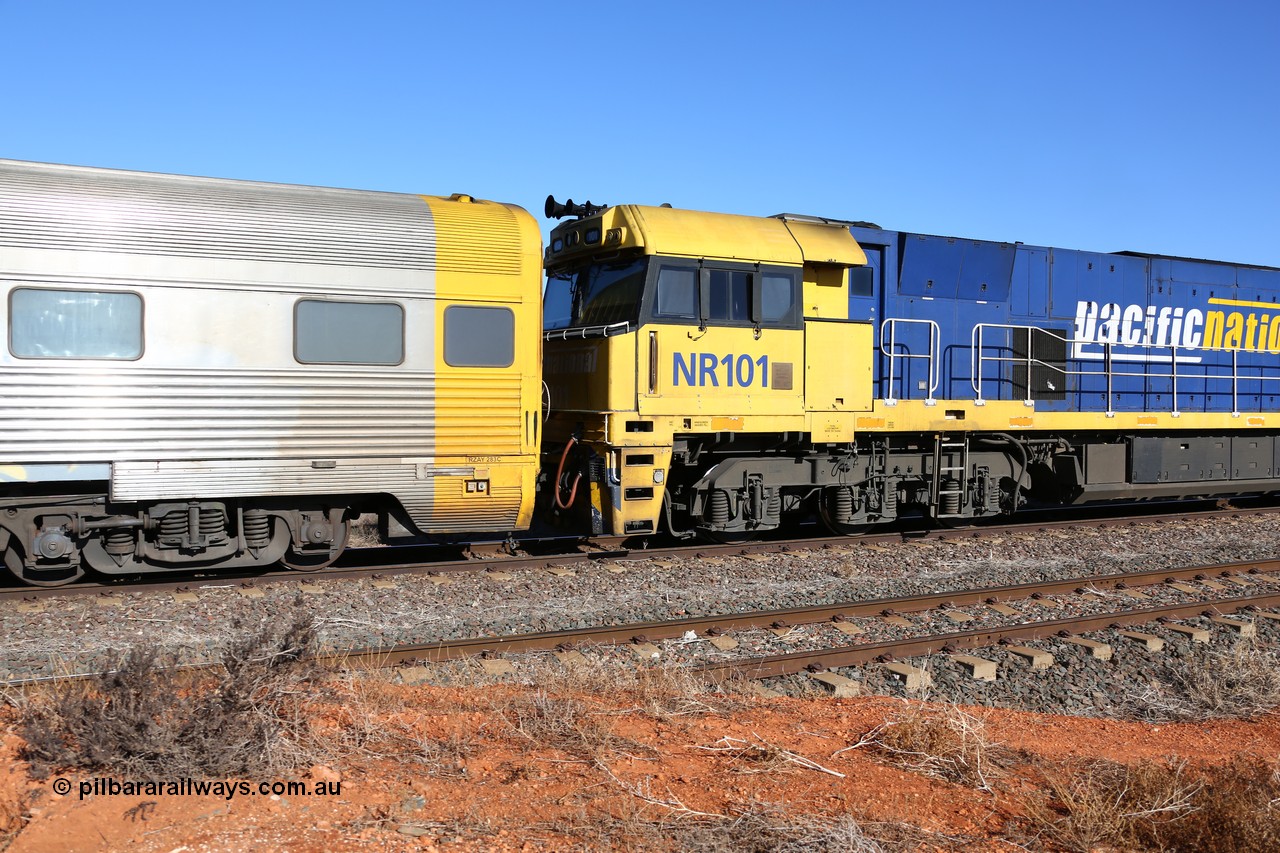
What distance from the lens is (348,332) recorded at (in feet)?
28.6

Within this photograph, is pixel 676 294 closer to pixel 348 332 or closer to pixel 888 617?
A: pixel 348 332

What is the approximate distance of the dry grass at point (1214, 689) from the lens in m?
6.23

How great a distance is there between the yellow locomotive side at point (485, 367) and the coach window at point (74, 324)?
2.56m

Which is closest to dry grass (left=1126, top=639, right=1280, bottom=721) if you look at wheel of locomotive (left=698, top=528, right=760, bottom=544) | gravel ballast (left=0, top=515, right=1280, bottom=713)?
gravel ballast (left=0, top=515, right=1280, bottom=713)

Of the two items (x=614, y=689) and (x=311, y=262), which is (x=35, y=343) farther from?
(x=614, y=689)

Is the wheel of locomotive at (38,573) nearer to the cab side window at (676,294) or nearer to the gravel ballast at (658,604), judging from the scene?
the gravel ballast at (658,604)

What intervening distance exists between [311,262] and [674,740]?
18.6ft

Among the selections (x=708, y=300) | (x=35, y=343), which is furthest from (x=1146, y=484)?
(x=35, y=343)

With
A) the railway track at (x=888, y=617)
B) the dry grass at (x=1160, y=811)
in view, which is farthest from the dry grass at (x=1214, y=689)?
the dry grass at (x=1160, y=811)

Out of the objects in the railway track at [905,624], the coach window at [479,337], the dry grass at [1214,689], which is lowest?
the dry grass at [1214,689]

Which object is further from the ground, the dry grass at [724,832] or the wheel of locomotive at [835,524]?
the wheel of locomotive at [835,524]

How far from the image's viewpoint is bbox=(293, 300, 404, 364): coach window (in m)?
8.57

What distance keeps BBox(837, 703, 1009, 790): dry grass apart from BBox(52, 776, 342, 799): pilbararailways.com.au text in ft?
9.12

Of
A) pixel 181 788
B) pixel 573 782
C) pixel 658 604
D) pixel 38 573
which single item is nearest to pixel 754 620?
pixel 658 604
